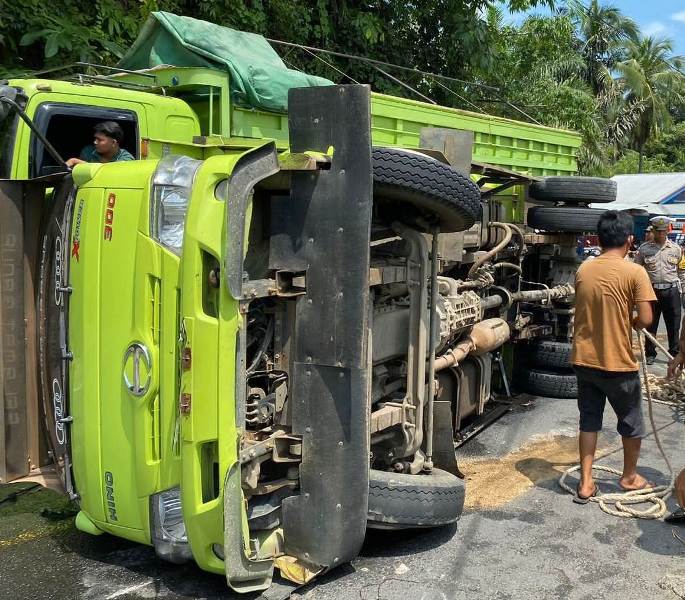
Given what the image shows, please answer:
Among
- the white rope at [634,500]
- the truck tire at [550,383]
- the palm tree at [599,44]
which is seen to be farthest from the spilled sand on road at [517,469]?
the palm tree at [599,44]

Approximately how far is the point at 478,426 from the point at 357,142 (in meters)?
3.33

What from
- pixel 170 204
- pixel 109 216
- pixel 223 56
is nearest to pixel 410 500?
pixel 170 204

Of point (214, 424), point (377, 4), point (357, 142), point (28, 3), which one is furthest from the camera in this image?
point (377, 4)

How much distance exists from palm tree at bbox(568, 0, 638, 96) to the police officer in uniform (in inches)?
958

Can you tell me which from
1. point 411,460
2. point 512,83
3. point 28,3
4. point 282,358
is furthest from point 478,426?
point 512,83

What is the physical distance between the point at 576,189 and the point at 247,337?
4.27 m

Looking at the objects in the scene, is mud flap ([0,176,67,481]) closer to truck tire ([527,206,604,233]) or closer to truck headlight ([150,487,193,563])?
truck headlight ([150,487,193,563])

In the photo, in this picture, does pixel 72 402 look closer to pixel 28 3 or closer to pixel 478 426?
pixel 478 426

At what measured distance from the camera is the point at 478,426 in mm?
5785

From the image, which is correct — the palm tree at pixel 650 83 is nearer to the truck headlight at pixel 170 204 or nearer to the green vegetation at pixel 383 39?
the green vegetation at pixel 383 39

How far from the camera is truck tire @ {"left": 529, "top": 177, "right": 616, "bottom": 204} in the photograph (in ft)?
21.6

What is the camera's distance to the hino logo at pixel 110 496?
3.17m

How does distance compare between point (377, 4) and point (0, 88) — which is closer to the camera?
point (0, 88)

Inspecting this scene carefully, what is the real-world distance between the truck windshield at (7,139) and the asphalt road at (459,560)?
1939 mm
